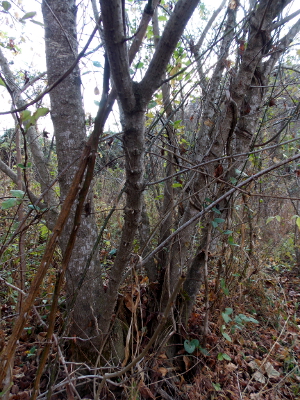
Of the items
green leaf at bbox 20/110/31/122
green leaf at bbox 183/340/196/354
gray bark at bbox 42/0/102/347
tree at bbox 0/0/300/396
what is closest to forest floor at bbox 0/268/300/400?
green leaf at bbox 183/340/196/354

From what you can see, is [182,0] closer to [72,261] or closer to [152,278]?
[72,261]

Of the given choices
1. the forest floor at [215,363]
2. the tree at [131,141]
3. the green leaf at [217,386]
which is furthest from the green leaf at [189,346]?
the green leaf at [217,386]

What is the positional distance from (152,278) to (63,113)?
4.81 ft

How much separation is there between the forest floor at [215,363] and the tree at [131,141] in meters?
0.29

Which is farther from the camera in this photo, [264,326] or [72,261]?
[264,326]

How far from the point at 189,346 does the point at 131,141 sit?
67.8 inches

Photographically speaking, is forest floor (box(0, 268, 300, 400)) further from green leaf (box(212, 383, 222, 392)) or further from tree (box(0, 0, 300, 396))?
tree (box(0, 0, 300, 396))

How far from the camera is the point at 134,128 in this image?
2.59ft

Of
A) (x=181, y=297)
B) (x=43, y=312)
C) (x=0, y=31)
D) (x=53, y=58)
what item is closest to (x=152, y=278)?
(x=181, y=297)

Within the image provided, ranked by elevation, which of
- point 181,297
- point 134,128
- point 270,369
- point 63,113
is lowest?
point 270,369

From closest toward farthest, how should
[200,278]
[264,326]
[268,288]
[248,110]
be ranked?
1. [248,110]
2. [200,278]
3. [264,326]
4. [268,288]

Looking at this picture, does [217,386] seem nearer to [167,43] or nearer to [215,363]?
[215,363]

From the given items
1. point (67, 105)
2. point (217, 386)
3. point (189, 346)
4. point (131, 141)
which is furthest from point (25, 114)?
point (217, 386)

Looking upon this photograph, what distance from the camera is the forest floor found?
1676 millimetres
